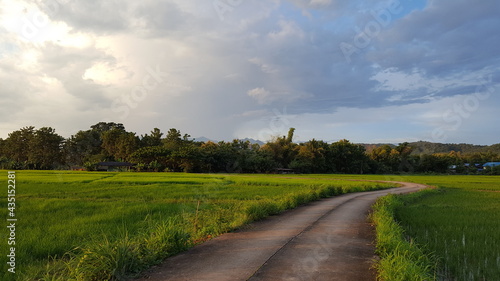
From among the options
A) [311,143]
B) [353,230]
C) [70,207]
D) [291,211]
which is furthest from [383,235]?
[311,143]

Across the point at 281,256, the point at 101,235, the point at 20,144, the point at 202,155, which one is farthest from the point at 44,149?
the point at 281,256

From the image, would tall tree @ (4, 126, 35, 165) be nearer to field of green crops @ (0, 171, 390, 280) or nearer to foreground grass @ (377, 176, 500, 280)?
field of green crops @ (0, 171, 390, 280)

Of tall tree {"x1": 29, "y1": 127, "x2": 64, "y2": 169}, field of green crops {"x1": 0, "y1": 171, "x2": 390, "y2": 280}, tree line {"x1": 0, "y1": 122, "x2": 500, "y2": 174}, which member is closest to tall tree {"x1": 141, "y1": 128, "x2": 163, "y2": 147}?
tree line {"x1": 0, "y1": 122, "x2": 500, "y2": 174}

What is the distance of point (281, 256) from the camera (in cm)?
586

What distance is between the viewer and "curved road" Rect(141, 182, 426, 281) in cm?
497

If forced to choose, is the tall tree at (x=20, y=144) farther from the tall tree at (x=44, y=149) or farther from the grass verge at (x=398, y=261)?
the grass verge at (x=398, y=261)

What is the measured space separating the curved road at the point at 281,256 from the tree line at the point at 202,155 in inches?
2047

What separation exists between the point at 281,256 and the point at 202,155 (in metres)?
55.3

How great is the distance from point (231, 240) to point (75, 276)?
11.0 ft

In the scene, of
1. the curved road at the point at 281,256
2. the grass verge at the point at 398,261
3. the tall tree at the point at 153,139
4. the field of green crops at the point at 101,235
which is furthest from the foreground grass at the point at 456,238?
the tall tree at the point at 153,139

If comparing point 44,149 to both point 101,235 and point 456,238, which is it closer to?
point 101,235

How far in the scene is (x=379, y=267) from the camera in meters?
5.14

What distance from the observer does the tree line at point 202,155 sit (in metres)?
62.0

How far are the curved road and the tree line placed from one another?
52.0 meters
